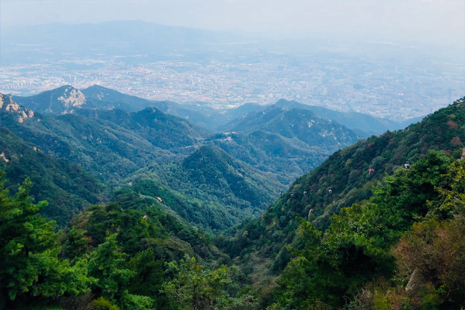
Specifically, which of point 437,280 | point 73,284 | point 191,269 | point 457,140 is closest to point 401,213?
point 437,280

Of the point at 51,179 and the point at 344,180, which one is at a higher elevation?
the point at 344,180

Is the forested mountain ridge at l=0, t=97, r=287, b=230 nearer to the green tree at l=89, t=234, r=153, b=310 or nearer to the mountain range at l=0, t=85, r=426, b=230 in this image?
the mountain range at l=0, t=85, r=426, b=230

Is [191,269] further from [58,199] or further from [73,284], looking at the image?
[58,199]

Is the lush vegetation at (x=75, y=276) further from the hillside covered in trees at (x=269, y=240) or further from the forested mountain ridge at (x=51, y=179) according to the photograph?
the forested mountain ridge at (x=51, y=179)

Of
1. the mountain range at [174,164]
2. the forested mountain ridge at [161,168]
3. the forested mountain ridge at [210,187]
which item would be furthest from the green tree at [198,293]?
the forested mountain ridge at [210,187]

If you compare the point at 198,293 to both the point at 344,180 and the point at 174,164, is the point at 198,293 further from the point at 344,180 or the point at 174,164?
the point at 174,164

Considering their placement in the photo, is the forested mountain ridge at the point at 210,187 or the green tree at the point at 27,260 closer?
the green tree at the point at 27,260

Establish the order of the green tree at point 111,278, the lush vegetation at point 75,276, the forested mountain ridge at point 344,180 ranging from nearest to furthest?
the lush vegetation at point 75,276 → the green tree at point 111,278 → the forested mountain ridge at point 344,180

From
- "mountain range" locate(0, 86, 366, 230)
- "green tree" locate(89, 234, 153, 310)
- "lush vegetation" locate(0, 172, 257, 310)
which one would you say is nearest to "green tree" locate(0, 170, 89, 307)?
"lush vegetation" locate(0, 172, 257, 310)

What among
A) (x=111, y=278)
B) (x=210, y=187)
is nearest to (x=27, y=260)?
(x=111, y=278)
